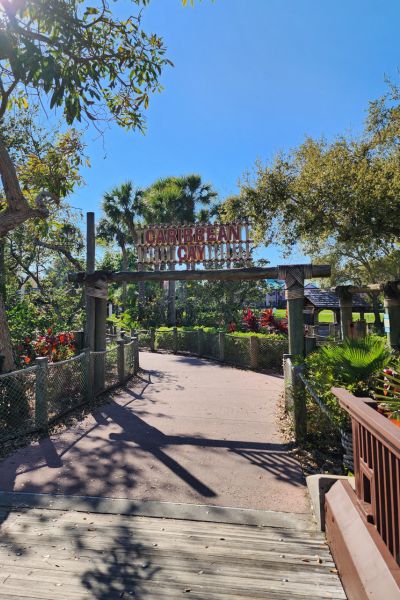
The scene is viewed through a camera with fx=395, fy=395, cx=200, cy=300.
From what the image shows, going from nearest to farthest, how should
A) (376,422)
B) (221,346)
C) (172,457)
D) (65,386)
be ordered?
(376,422), (172,457), (65,386), (221,346)

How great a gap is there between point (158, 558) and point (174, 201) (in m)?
21.9

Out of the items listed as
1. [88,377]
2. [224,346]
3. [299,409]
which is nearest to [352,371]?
[299,409]

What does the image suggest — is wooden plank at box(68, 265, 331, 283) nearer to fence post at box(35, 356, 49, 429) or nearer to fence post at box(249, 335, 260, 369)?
fence post at box(35, 356, 49, 429)

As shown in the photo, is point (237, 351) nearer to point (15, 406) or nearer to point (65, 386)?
point (65, 386)

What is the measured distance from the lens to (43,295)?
58.7ft

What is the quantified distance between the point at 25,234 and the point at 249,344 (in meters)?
10.4

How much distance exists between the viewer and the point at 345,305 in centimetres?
1218

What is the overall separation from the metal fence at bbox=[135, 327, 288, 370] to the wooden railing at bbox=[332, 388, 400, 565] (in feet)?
34.7

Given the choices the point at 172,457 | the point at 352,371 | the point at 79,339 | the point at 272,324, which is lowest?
the point at 172,457

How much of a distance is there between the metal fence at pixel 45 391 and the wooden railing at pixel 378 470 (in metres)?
4.56

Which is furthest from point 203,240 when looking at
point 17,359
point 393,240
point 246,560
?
point 393,240

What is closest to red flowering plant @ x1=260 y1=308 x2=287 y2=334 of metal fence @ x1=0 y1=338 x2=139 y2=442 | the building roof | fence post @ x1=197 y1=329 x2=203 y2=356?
fence post @ x1=197 y1=329 x2=203 y2=356

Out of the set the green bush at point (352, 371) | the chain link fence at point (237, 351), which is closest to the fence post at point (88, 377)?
the green bush at point (352, 371)

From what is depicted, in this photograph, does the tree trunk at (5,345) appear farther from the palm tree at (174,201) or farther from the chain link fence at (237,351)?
the palm tree at (174,201)
